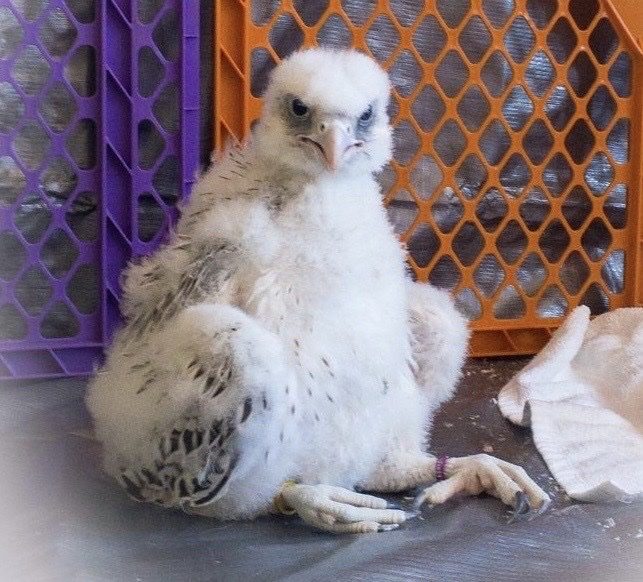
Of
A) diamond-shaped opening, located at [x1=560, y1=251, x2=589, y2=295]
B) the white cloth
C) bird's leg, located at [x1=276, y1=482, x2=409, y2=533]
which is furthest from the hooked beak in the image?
diamond-shaped opening, located at [x1=560, y1=251, x2=589, y2=295]

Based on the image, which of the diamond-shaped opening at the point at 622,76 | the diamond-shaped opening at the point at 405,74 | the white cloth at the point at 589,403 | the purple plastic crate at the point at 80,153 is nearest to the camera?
the white cloth at the point at 589,403

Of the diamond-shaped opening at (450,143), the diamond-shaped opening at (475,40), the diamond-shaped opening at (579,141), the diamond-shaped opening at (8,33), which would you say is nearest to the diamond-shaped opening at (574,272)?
the diamond-shaped opening at (579,141)

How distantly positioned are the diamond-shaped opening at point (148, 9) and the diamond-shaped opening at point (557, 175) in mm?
851

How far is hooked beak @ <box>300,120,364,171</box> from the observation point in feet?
3.08

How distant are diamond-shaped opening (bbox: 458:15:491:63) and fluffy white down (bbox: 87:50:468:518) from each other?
68 cm

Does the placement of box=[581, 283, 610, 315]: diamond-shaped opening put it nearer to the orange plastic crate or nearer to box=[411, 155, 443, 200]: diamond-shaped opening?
the orange plastic crate

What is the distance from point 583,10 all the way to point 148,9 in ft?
2.89

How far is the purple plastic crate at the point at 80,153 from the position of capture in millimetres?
1400

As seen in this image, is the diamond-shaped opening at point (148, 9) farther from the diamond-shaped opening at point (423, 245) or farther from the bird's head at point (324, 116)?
the diamond-shaped opening at point (423, 245)

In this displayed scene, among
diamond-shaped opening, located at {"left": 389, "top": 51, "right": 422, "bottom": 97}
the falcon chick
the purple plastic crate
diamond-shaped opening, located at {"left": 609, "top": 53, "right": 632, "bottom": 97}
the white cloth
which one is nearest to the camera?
the falcon chick

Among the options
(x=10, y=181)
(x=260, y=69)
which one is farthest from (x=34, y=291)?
(x=260, y=69)

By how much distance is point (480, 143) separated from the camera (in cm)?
170

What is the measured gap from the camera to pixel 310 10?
5.11 ft

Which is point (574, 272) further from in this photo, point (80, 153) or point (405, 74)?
point (80, 153)
